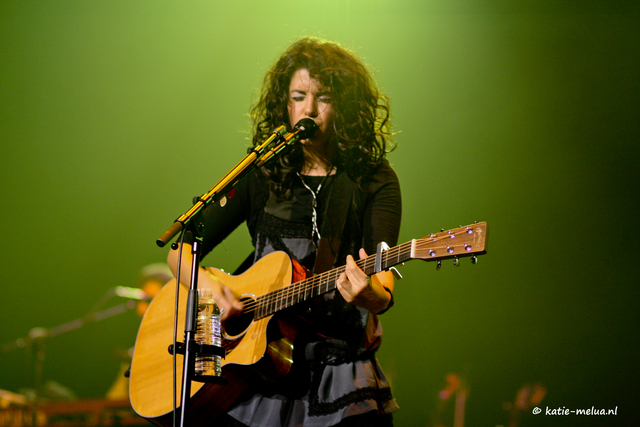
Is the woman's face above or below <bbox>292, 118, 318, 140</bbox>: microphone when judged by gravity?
above

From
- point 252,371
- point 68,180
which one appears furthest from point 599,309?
point 68,180

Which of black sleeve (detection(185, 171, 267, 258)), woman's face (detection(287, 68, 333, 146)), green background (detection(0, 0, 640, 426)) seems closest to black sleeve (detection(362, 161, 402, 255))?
woman's face (detection(287, 68, 333, 146))

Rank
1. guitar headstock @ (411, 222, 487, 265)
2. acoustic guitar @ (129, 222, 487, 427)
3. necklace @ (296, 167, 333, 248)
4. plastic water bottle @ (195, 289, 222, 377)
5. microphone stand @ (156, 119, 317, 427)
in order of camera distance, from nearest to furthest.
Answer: microphone stand @ (156, 119, 317, 427)
guitar headstock @ (411, 222, 487, 265)
acoustic guitar @ (129, 222, 487, 427)
plastic water bottle @ (195, 289, 222, 377)
necklace @ (296, 167, 333, 248)

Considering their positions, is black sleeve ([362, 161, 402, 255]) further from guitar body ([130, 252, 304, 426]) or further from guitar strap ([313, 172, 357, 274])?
guitar body ([130, 252, 304, 426])

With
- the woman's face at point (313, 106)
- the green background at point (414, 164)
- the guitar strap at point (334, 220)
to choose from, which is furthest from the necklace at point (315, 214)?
the green background at point (414, 164)

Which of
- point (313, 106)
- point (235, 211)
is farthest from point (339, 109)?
A: point (235, 211)

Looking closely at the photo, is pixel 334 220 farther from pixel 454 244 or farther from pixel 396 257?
pixel 454 244

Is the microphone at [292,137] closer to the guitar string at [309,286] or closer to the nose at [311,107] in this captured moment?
the nose at [311,107]

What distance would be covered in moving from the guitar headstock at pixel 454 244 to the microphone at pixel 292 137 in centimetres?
56

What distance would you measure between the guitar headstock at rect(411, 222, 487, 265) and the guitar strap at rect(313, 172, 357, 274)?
1.42 feet

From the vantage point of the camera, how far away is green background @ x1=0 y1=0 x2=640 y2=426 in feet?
11.7

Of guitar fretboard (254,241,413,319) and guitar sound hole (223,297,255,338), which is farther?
guitar sound hole (223,297,255,338)

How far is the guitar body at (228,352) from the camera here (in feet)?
6.29

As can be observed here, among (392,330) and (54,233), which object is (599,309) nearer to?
(392,330)
